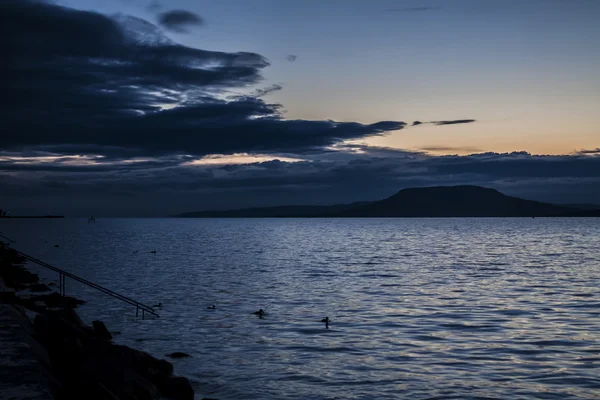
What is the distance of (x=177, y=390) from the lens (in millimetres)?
16438

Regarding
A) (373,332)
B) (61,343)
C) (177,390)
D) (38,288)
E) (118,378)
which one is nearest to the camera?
(118,378)

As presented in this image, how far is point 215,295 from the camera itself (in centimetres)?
3884

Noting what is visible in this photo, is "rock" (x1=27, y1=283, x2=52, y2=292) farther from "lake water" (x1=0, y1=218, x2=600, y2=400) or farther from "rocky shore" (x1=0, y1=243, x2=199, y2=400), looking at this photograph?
"rocky shore" (x1=0, y1=243, x2=199, y2=400)

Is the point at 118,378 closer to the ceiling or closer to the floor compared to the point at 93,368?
closer to the floor

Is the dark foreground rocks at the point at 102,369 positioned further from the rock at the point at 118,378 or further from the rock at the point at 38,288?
the rock at the point at 38,288

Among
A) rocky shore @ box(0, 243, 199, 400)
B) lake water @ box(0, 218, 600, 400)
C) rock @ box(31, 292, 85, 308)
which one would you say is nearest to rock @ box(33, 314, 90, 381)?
rocky shore @ box(0, 243, 199, 400)

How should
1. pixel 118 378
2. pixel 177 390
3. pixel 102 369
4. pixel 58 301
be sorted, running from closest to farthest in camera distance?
pixel 118 378
pixel 102 369
pixel 177 390
pixel 58 301

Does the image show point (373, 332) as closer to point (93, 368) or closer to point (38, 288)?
point (93, 368)

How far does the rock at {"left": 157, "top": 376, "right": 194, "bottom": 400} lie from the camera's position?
16391 millimetres

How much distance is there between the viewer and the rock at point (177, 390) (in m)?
16.4

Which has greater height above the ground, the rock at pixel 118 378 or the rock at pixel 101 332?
the rock at pixel 118 378

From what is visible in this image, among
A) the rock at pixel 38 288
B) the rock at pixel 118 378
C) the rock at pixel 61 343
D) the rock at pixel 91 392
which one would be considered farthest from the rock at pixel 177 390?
the rock at pixel 38 288

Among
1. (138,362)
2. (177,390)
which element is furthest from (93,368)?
(177,390)

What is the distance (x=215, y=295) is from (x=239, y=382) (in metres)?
20.8
